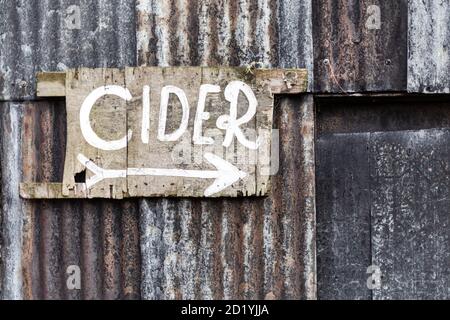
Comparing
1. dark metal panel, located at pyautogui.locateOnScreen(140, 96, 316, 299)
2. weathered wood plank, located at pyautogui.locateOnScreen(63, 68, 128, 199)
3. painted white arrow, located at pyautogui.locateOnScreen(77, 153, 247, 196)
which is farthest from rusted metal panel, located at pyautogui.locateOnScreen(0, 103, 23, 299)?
dark metal panel, located at pyautogui.locateOnScreen(140, 96, 316, 299)

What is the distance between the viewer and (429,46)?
297 centimetres

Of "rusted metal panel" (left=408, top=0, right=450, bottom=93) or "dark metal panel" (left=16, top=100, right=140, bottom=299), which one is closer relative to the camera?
"rusted metal panel" (left=408, top=0, right=450, bottom=93)

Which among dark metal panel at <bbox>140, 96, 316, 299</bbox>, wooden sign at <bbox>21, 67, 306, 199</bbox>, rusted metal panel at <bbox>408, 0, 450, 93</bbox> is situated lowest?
dark metal panel at <bbox>140, 96, 316, 299</bbox>

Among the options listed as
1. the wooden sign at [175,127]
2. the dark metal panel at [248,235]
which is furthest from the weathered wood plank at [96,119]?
the dark metal panel at [248,235]

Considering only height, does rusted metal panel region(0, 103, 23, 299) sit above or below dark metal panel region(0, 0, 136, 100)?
below

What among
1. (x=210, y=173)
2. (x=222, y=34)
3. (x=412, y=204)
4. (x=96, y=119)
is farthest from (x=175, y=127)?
(x=412, y=204)

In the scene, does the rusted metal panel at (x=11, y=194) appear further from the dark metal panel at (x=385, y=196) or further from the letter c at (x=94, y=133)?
the dark metal panel at (x=385, y=196)

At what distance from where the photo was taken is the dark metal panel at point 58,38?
3049mm

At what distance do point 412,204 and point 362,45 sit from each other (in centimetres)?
81

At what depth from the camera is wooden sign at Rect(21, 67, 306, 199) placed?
9.81ft

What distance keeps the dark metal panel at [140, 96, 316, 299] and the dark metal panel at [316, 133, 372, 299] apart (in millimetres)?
110

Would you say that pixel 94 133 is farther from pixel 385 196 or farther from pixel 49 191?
pixel 385 196

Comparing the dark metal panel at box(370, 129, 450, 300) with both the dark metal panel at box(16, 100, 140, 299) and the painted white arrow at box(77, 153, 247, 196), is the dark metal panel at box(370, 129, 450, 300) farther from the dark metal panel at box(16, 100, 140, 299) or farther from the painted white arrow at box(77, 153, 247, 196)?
the dark metal panel at box(16, 100, 140, 299)
